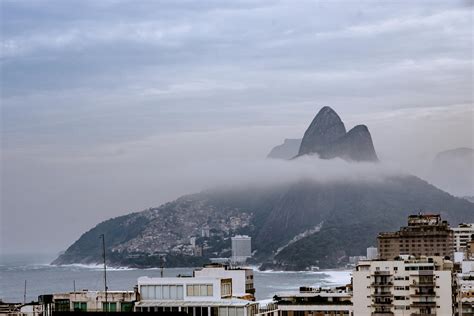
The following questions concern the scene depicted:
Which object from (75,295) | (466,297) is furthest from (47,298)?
(466,297)

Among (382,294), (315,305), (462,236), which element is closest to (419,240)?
(462,236)

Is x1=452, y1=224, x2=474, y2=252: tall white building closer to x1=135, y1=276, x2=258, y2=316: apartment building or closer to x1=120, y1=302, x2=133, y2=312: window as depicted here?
x1=135, y1=276, x2=258, y2=316: apartment building

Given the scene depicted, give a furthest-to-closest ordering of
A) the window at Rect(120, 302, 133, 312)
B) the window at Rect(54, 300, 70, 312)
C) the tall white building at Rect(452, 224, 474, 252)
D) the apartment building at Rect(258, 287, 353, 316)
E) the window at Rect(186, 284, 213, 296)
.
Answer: the tall white building at Rect(452, 224, 474, 252), the apartment building at Rect(258, 287, 353, 316), the window at Rect(186, 284, 213, 296), the window at Rect(54, 300, 70, 312), the window at Rect(120, 302, 133, 312)

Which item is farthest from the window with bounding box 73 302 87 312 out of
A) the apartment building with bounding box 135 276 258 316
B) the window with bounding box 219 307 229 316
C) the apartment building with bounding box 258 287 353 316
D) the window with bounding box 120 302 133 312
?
the apartment building with bounding box 258 287 353 316

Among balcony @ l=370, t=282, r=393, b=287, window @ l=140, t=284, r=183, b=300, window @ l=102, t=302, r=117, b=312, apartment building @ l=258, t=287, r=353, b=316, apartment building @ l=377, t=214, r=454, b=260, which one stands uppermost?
apartment building @ l=377, t=214, r=454, b=260

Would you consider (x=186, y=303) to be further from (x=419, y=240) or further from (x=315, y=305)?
(x=419, y=240)

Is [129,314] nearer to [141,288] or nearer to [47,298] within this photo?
[141,288]
